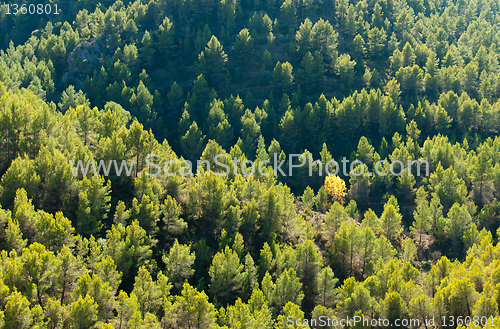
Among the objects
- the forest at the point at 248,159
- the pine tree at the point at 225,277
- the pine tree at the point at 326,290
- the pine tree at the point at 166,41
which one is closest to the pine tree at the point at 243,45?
the forest at the point at 248,159

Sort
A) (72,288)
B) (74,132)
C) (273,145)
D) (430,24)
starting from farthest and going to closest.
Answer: (430,24)
(273,145)
(74,132)
(72,288)

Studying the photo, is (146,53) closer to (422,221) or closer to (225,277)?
(225,277)

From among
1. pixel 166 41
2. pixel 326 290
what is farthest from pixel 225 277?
pixel 166 41

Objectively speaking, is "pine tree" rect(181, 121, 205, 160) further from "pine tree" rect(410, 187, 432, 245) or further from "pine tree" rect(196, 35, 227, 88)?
"pine tree" rect(410, 187, 432, 245)

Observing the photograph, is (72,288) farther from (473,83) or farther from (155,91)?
(473,83)

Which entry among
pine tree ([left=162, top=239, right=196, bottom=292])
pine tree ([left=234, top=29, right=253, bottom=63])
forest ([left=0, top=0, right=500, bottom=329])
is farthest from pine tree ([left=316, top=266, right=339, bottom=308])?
pine tree ([left=234, top=29, right=253, bottom=63])

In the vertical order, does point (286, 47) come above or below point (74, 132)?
above

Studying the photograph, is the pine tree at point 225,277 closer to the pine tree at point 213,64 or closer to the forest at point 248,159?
the forest at point 248,159

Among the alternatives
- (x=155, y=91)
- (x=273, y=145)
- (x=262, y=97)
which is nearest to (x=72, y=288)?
(x=273, y=145)
